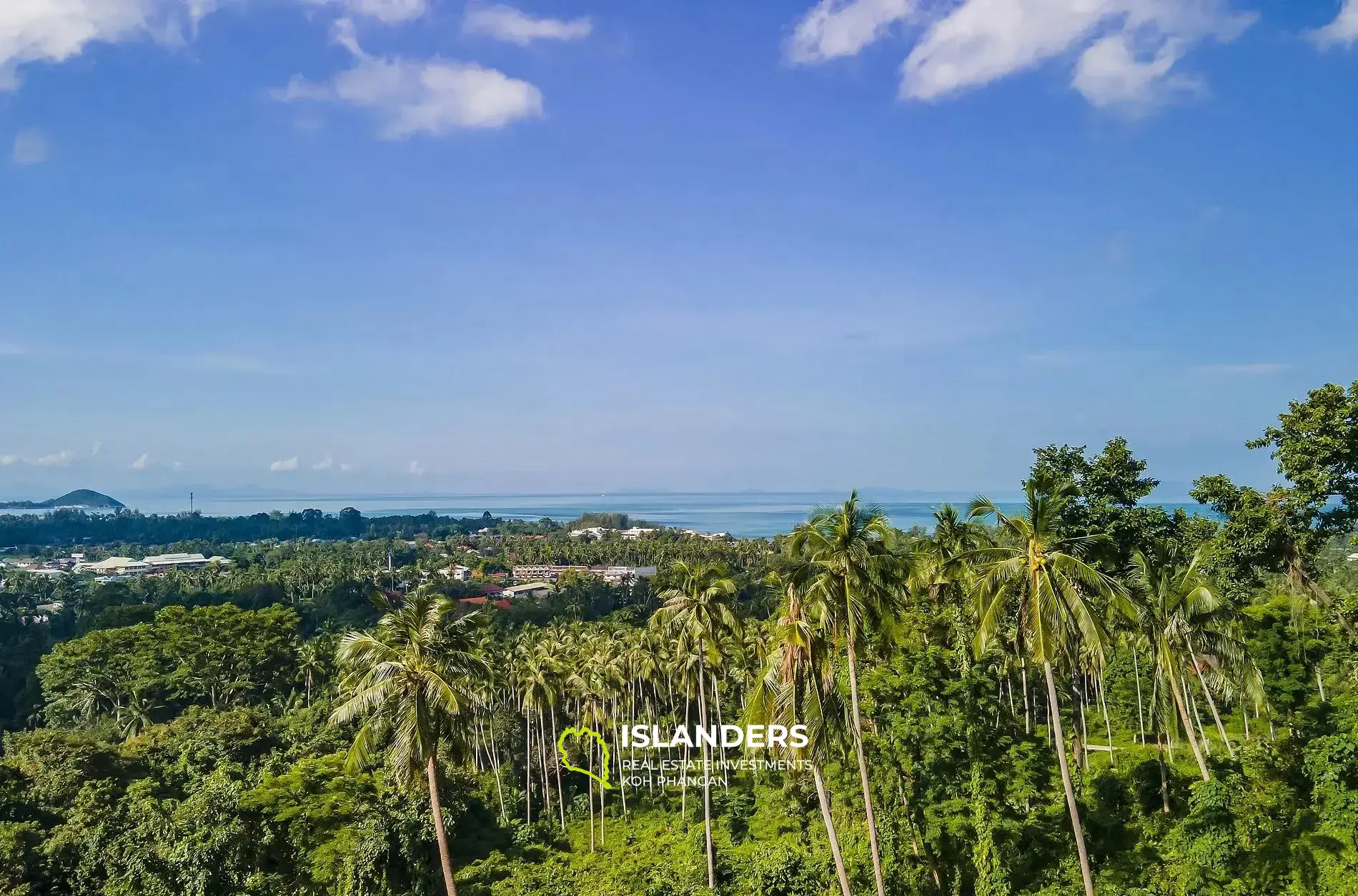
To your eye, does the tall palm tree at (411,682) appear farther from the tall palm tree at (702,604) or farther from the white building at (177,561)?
the white building at (177,561)

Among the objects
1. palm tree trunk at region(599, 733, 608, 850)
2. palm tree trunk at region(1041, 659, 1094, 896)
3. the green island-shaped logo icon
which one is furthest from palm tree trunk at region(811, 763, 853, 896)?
the green island-shaped logo icon

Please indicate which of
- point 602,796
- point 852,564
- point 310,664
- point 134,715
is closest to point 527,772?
point 602,796

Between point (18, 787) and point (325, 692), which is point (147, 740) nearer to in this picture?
point (18, 787)

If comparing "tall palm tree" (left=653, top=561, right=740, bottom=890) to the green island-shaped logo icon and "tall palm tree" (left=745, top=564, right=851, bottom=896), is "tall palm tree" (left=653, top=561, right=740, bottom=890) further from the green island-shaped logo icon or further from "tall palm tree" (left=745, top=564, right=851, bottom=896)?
the green island-shaped logo icon

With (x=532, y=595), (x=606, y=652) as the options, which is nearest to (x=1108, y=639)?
(x=606, y=652)

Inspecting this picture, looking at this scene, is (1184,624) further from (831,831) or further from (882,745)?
(831,831)

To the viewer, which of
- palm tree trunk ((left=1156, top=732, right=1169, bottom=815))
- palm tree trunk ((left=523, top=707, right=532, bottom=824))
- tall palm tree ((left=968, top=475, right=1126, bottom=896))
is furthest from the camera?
palm tree trunk ((left=523, top=707, right=532, bottom=824))
